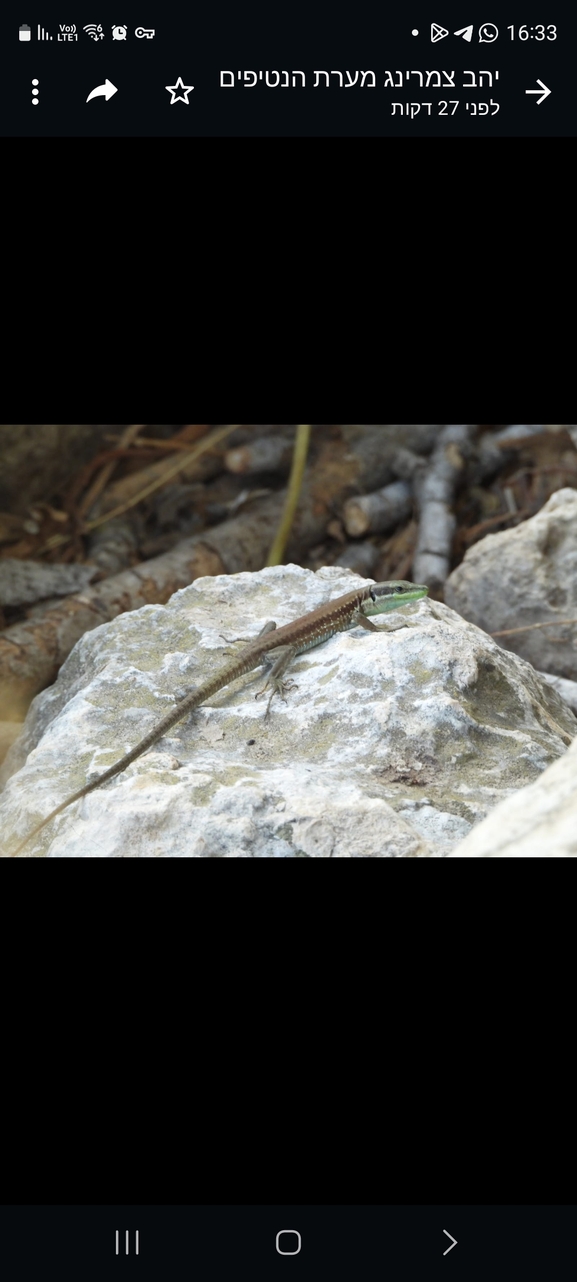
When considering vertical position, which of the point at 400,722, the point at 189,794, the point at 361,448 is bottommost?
the point at 189,794

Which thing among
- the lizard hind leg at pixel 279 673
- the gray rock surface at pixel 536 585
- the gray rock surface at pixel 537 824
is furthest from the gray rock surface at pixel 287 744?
the gray rock surface at pixel 536 585

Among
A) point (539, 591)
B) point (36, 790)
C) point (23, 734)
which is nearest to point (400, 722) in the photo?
point (36, 790)

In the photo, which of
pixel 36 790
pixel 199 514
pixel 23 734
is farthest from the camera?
pixel 199 514

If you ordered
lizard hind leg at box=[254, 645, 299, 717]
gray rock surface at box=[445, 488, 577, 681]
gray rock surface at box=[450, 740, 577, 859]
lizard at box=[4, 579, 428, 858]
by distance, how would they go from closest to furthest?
gray rock surface at box=[450, 740, 577, 859]
lizard at box=[4, 579, 428, 858]
lizard hind leg at box=[254, 645, 299, 717]
gray rock surface at box=[445, 488, 577, 681]

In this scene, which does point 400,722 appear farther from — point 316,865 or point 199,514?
point 199,514

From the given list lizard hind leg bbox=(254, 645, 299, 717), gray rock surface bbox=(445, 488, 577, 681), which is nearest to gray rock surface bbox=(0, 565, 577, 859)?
lizard hind leg bbox=(254, 645, 299, 717)

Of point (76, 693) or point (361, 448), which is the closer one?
point (76, 693)

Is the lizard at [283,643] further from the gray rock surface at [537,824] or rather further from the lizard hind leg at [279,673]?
the gray rock surface at [537,824]

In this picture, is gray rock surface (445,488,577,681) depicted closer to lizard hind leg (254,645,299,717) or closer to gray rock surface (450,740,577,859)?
lizard hind leg (254,645,299,717)
